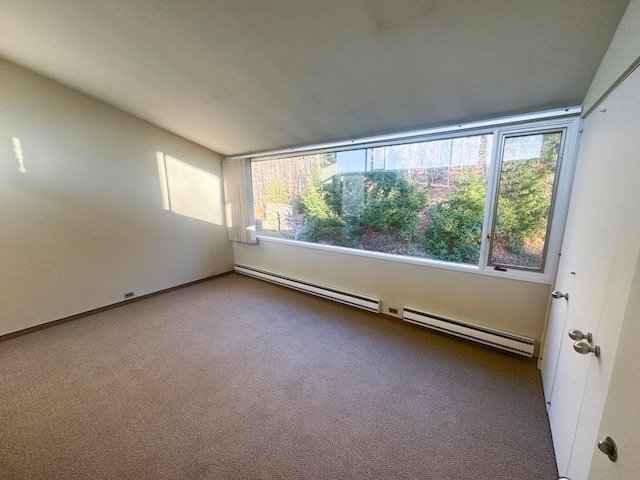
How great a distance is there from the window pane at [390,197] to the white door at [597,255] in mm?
856

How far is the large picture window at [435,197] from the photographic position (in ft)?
6.81

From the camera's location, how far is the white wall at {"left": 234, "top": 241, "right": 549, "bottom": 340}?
2168 millimetres

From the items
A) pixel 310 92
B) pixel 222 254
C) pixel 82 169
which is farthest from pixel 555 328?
pixel 82 169

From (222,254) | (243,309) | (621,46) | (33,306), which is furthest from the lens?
(222,254)

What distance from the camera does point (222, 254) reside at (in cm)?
457

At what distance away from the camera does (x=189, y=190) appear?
3936mm

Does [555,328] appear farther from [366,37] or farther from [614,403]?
[366,37]

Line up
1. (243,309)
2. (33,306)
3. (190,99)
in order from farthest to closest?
1. (243,309)
2. (33,306)
3. (190,99)

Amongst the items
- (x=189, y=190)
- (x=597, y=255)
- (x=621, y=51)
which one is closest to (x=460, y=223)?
(x=597, y=255)

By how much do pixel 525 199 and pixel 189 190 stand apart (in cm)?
420

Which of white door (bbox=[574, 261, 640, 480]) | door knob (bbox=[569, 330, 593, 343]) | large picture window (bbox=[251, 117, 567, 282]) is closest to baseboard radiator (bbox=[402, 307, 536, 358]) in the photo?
large picture window (bbox=[251, 117, 567, 282])

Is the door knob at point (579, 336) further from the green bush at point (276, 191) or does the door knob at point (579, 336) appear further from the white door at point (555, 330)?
the green bush at point (276, 191)

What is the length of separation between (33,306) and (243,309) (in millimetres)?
2209

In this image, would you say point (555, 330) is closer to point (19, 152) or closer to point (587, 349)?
point (587, 349)
